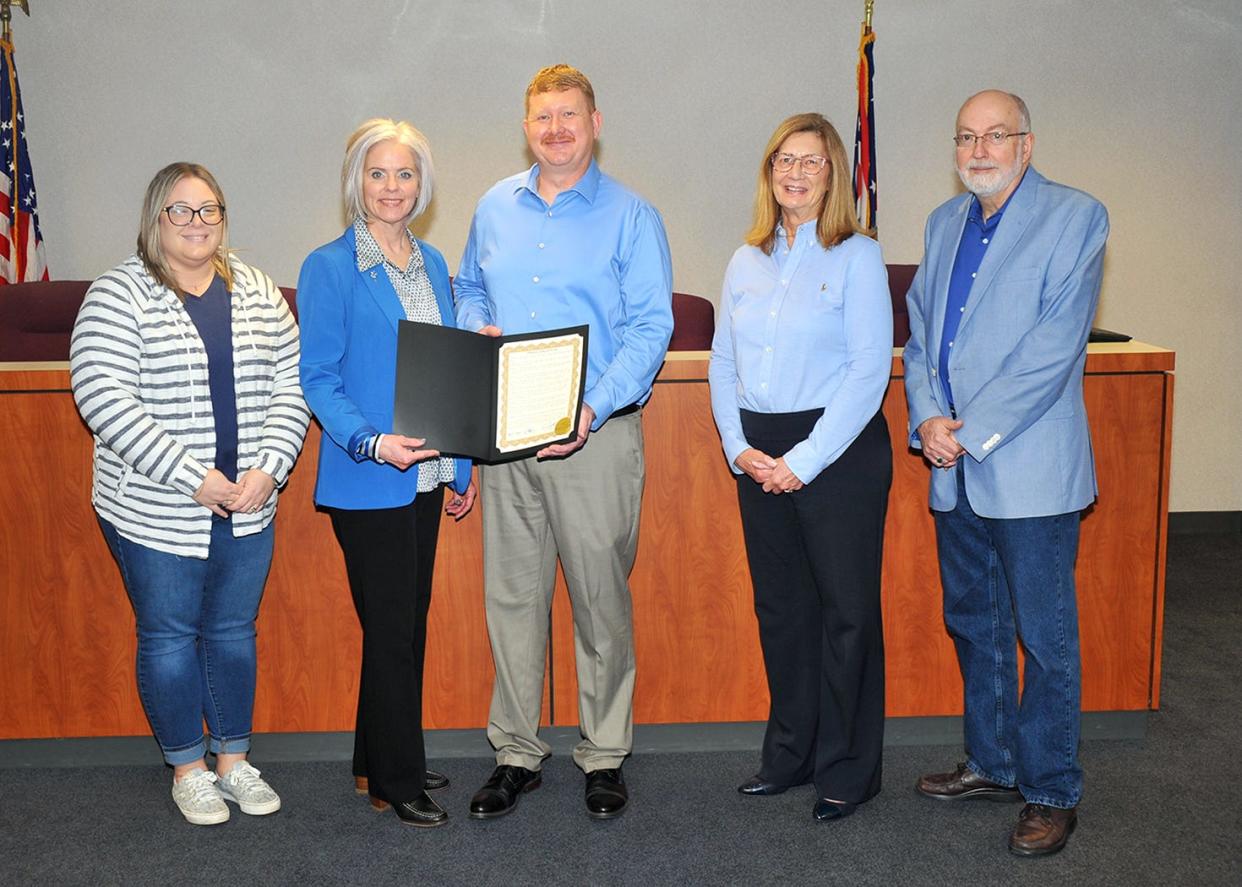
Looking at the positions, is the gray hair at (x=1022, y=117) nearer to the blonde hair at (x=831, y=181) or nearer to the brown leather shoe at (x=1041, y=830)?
the blonde hair at (x=831, y=181)

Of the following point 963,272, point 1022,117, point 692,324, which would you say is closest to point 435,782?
A: point 963,272

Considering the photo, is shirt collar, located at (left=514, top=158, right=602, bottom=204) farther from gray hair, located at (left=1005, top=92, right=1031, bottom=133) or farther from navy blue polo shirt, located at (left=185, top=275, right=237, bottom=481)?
gray hair, located at (left=1005, top=92, right=1031, bottom=133)

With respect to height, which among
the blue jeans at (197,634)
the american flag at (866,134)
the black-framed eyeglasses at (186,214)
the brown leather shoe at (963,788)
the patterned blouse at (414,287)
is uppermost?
the american flag at (866,134)

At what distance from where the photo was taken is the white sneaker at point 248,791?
9.48 feet

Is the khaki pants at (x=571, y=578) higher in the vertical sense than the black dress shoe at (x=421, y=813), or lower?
higher

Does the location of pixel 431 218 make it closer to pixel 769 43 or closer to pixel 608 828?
pixel 769 43

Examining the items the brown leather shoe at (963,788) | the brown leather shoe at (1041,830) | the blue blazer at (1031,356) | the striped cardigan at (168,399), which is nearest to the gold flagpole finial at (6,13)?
the striped cardigan at (168,399)

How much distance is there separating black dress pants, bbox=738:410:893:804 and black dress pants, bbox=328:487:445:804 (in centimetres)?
84

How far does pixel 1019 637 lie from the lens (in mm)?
2719

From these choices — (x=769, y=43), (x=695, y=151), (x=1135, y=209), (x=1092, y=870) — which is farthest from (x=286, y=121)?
(x=1092, y=870)

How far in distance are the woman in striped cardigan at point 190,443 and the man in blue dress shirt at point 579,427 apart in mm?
543

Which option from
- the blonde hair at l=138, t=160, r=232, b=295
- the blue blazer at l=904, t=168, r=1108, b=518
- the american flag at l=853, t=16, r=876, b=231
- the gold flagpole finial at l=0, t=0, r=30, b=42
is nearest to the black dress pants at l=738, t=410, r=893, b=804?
the blue blazer at l=904, t=168, r=1108, b=518

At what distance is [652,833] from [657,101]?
4.08 m

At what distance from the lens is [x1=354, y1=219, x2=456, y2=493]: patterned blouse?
104 inches
